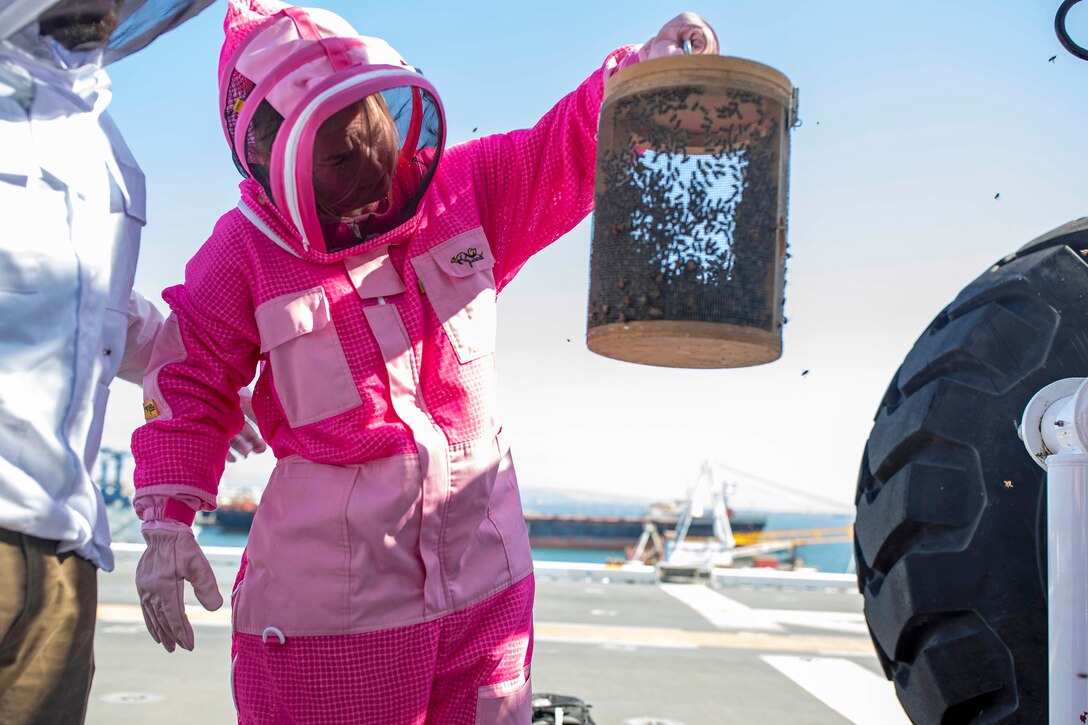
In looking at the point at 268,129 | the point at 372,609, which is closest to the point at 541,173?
the point at 268,129

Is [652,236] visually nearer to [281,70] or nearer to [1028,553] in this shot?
[281,70]

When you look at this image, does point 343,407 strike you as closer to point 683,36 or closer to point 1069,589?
point 683,36

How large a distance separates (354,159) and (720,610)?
4669 millimetres

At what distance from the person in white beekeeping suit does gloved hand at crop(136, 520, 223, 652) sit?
0.21 metres

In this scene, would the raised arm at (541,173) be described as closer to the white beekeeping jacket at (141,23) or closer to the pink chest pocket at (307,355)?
the pink chest pocket at (307,355)

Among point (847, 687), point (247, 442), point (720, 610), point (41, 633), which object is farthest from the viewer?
point (720, 610)

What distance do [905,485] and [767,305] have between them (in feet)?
1.37

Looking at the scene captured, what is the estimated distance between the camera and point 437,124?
1.78m

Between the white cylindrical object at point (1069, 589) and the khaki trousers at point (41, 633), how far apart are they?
1.26 m

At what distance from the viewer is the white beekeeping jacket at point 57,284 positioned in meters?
1.32

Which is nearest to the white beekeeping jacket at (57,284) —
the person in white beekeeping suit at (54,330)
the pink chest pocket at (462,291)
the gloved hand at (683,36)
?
the person in white beekeeping suit at (54,330)

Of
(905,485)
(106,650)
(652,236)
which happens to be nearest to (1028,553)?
(905,485)

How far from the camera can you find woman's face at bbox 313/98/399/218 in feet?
5.52

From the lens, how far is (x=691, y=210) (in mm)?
A: 1713
